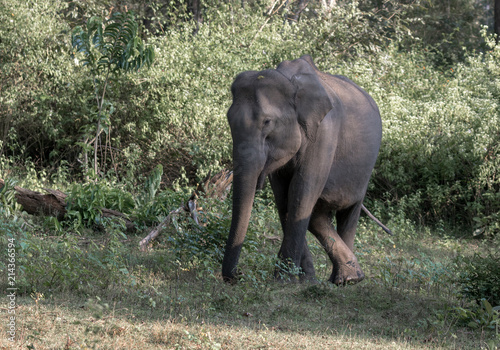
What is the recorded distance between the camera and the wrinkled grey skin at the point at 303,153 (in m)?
6.45

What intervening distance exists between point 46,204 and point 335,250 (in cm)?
497

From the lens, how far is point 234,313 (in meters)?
5.85

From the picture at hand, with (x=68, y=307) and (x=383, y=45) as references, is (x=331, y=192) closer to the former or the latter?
(x=68, y=307)

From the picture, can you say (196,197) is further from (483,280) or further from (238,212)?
(483,280)

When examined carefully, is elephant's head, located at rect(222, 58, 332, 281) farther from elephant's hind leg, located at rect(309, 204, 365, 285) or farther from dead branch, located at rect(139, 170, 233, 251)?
dead branch, located at rect(139, 170, 233, 251)

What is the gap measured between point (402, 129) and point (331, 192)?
5665mm

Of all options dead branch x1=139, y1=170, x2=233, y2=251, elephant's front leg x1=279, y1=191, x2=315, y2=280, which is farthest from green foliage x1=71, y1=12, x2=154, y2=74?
elephant's front leg x1=279, y1=191, x2=315, y2=280

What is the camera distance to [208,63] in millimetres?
13625

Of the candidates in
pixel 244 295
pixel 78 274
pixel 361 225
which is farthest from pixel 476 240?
pixel 78 274

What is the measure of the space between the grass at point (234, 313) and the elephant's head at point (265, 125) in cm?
63

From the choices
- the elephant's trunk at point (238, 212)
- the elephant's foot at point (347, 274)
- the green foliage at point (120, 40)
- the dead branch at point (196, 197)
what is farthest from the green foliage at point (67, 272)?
the green foliage at point (120, 40)

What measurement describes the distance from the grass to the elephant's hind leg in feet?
0.88

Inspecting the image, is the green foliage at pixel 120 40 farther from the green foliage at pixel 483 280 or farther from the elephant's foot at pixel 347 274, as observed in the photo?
the green foliage at pixel 483 280

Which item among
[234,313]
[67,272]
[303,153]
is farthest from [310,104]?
[67,272]
